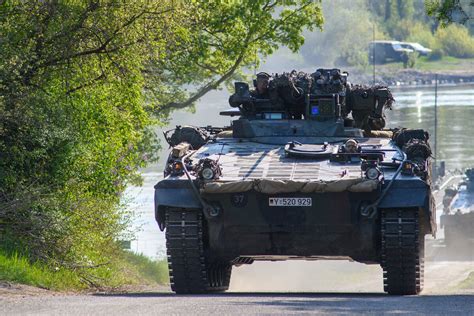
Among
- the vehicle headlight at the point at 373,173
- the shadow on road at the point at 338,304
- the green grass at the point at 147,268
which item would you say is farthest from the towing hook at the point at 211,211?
the green grass at the point at 147,268

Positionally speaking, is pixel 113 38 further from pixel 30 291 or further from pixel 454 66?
pixel 454 66

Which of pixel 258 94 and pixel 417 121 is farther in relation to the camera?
pixel 417 121

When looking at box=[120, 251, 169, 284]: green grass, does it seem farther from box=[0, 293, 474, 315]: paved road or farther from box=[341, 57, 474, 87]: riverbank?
box=[341, 57, 474, 87]: riverbank

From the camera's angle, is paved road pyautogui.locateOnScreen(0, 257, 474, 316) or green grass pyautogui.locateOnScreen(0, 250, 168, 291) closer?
paved road pyautogui.locateOnScreen(0, 257, 474, 316)

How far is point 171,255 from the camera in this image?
1845cm

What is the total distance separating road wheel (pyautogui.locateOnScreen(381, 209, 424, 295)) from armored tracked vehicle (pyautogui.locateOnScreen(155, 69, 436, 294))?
12mm

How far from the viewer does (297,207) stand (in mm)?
18094

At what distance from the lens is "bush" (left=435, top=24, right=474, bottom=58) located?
10469 cm

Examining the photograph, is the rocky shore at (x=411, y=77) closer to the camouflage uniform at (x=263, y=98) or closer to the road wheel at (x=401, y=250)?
the camouflage uniform at (x=263, y=98)

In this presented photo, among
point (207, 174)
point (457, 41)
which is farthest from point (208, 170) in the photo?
point (457, 41)

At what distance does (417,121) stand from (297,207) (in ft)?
198

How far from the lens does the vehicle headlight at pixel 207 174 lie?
18.1 metres

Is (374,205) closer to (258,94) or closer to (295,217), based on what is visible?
(295,217)

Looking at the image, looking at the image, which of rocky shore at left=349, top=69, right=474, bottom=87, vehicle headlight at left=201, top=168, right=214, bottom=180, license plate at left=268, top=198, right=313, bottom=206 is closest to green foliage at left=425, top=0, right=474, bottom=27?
license plate at left=268, top=198, right=313, bottom=206
